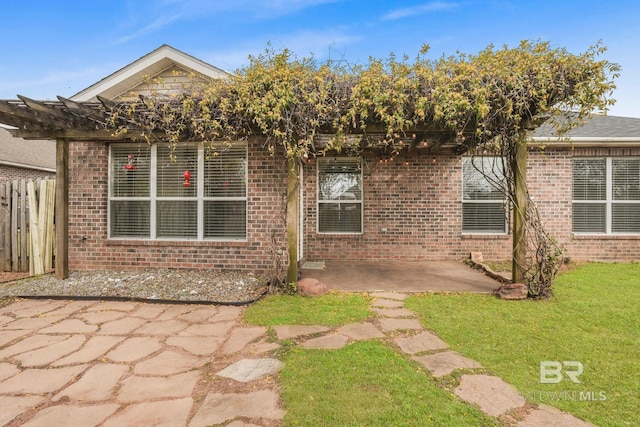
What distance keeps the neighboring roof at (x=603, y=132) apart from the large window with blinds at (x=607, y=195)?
52 cm

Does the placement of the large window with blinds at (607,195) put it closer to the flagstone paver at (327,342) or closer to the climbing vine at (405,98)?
the climbing vine at (405,98)

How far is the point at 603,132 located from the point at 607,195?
155 centimetres

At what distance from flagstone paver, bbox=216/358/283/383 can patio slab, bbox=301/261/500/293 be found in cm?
248

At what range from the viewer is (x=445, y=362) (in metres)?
2.59

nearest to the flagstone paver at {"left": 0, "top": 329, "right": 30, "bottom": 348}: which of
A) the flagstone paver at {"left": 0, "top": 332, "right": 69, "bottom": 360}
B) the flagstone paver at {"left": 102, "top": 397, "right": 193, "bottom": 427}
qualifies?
the flagstone paver at {"left": 0, "top": 332, "right": 69, "bottom": 360}

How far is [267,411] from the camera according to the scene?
6.43 ft

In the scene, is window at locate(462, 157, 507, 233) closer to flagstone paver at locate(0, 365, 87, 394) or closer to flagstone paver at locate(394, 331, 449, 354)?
flagstone paver at locate(394, 331, 449, 354)

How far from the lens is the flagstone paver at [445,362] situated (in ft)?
8.07

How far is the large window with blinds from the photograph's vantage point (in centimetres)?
735

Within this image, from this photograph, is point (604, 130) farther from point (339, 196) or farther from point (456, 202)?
point (339, 196)

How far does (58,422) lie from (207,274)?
11.4 ft

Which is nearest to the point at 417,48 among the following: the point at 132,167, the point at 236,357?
the point at 236,357

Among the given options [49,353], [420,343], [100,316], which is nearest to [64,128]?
[100,316]

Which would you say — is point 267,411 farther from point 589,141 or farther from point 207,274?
point 589,141
